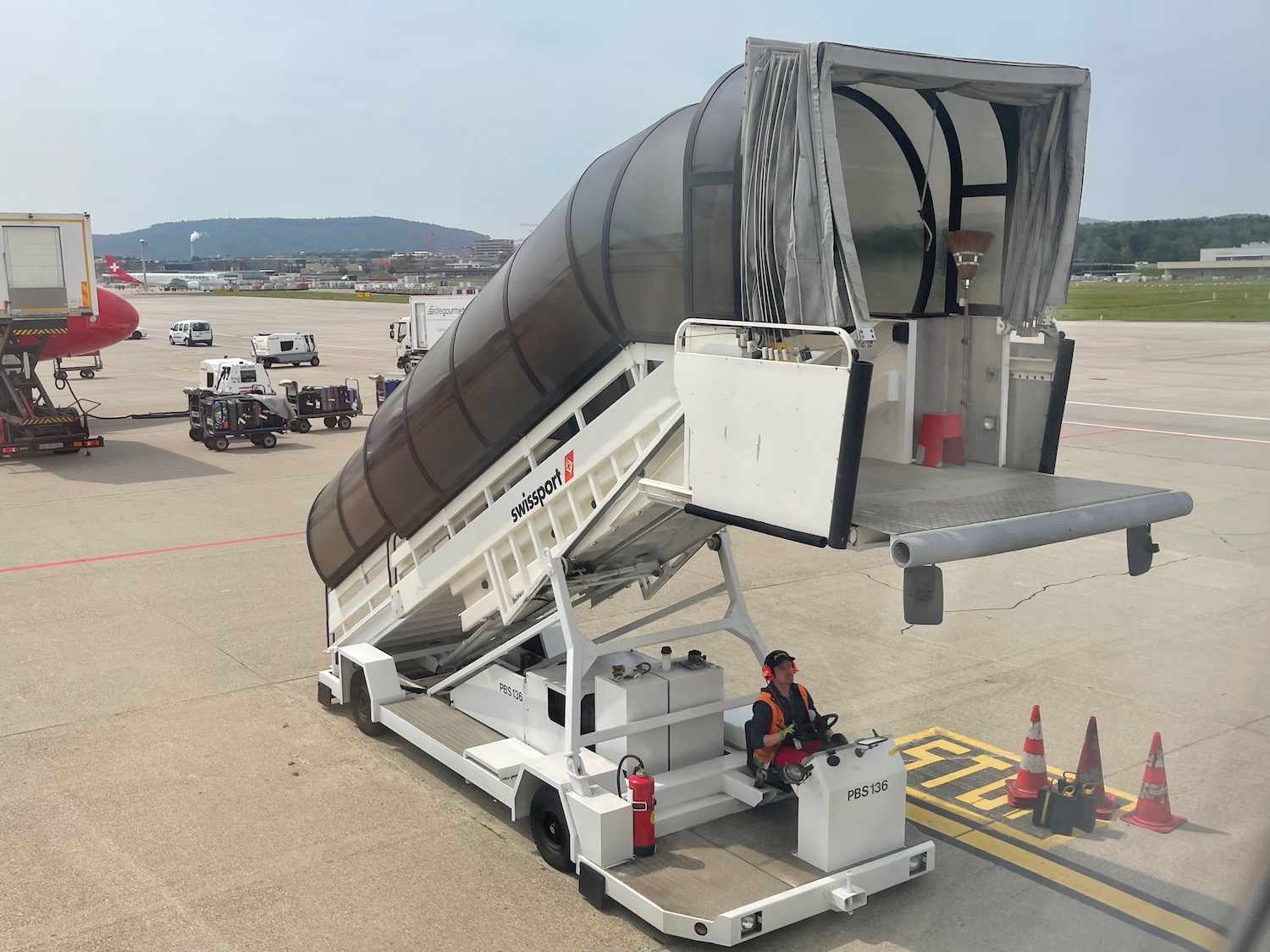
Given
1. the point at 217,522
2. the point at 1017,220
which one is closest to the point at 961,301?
the point at 1017,220

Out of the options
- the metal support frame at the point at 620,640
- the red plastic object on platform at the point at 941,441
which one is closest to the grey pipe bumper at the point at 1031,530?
the red plastic object on platform at the point at 941,441

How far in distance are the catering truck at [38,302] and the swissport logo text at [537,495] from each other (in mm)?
20848

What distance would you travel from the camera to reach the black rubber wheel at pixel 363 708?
972cm

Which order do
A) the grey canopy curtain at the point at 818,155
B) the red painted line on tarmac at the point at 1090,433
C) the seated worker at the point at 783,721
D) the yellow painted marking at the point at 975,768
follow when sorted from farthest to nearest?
the red painted line on tarmac at the point at 1090,433 → the yellow painted marking at the point at 975,768 → the seated worker at the point at 783,721 → the grey canopy curtain at the point at 818,155

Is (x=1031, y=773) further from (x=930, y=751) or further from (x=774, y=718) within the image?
(x=774, y=718)

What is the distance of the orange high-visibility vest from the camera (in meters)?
7.41

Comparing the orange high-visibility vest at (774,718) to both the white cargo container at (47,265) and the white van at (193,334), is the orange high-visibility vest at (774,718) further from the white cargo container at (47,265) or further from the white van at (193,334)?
the white van at (193,334)

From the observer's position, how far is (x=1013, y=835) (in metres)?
7.71

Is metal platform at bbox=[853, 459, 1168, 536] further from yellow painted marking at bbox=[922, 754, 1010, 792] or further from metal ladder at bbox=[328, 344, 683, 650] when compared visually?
yellow painted marking at bbox=[922, 754, 1010, 792]

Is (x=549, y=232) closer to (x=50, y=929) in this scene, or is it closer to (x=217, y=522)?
(x=50, y=929)

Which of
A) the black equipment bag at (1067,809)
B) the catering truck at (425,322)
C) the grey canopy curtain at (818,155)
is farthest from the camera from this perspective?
the catering truck at (425,322)

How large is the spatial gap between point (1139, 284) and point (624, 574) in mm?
5349

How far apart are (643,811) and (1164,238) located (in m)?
5.22

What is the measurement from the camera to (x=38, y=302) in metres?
25.0
